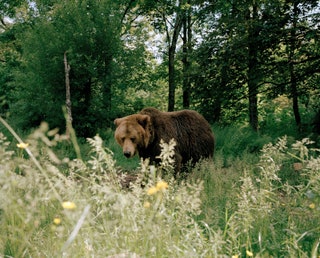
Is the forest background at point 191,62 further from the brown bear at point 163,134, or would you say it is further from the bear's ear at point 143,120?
the bear's ear at point 143,120

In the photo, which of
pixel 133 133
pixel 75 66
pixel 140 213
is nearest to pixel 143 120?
pixel 133 133

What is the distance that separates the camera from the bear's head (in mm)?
5203

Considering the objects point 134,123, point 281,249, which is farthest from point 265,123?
point 281,249

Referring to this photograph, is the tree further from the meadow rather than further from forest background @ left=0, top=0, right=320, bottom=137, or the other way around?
the meadow

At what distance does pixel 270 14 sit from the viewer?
880 cm

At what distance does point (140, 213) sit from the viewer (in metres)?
2.09

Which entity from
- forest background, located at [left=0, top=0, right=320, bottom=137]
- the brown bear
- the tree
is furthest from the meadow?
the tree

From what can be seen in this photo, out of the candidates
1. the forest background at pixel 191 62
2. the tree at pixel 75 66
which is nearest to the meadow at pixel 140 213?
the forest background at pixel 191 62

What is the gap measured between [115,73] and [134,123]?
5.59 metres

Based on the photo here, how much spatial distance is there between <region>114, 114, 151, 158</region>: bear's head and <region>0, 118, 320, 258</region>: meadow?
111 centimetres

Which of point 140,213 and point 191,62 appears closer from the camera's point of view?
point 140,213

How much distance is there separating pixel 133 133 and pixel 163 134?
80 cm

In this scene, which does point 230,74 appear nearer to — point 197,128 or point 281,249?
point 197,128

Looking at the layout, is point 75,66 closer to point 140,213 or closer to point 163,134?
point 163,134
